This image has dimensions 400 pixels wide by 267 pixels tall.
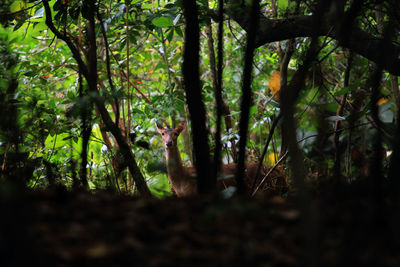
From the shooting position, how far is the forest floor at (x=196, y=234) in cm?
88

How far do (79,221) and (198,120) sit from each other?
2.65 feet

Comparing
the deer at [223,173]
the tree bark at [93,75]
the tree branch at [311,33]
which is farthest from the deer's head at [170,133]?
the tree branch at [311,33]

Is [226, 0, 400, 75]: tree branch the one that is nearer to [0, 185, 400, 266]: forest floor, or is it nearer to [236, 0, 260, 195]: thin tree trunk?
[236, 0, 260, 195]: thin tree trunk

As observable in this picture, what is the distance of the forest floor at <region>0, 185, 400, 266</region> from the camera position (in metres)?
0.88

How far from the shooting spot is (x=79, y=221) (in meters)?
1.15

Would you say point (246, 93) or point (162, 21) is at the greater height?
point (162, 21)

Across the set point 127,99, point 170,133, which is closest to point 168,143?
point 170,133

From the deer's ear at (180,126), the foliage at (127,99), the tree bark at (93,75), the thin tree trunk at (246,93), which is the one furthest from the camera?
the deer's ear at (180,126)

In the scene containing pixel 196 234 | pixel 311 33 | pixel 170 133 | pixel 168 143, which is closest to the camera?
pixel 196 234

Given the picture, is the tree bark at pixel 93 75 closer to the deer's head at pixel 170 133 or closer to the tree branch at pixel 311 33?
the tree branch at pixel 311 33

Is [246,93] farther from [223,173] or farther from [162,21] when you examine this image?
[223,173]

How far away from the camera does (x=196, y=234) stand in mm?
1127

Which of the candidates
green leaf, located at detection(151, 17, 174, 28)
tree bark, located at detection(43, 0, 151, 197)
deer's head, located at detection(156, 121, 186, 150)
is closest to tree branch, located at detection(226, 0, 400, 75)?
green leaf, located at detection(151, 17, 174, 28)

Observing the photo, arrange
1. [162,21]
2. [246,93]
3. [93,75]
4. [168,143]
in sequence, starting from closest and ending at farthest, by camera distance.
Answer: [246,93]
[93,75]
[162,21]
[168,143]
